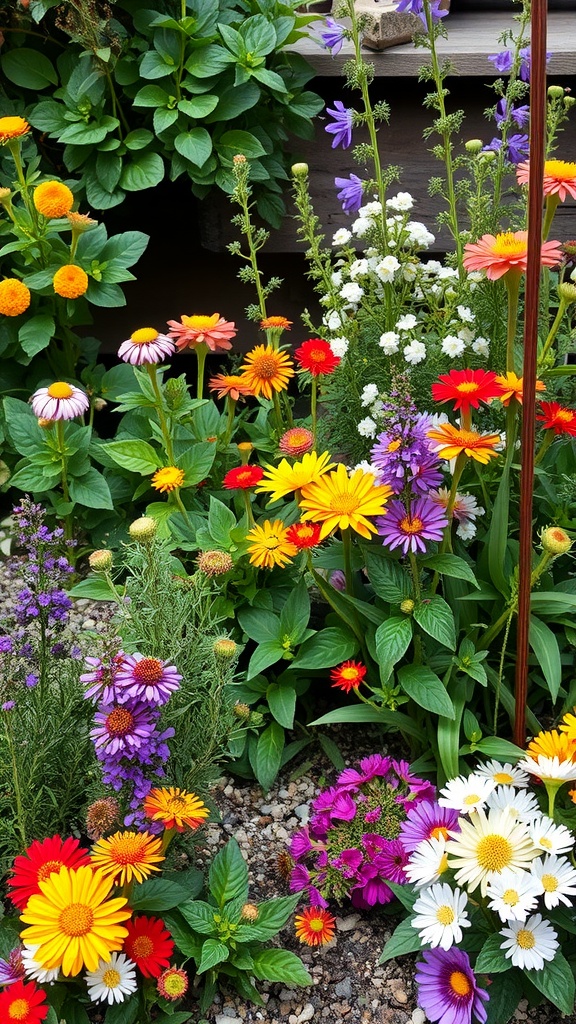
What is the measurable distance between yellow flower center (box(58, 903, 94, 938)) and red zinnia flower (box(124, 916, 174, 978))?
17 cm

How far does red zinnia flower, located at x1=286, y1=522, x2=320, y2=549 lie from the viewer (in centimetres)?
173

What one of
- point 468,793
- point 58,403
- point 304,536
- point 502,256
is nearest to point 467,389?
point 502,256

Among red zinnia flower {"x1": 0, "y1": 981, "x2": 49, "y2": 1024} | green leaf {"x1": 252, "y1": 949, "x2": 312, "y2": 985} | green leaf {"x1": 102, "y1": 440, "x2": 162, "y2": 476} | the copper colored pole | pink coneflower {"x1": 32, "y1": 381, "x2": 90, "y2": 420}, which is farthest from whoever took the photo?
green leaf {"x1": 102, "y1": 440, "x2": 162, "y2": 476}

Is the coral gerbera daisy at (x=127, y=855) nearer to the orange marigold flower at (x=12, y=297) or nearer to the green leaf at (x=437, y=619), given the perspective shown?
the green leaf at (x=437, y=619)

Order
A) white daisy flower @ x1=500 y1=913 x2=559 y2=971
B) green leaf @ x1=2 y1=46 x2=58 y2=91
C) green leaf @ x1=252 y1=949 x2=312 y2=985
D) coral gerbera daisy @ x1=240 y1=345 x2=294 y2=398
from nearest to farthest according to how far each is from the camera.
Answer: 1. white daisy flower @ x1=500 y1=913 x2=559 y2=971
2. green leaf @ x1=252 y1=949 x2=312 y2=985
3. coral gerbera daisy @ x1=240 y1=345 x2=294 y2=398
4. green leaf @ x1=2 y1=46 x2=58 y2=91

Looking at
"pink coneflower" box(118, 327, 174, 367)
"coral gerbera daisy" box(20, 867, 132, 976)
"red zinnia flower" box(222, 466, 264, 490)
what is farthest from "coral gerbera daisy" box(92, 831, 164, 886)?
"pink coneflower" box(118, 327, 174, 367)

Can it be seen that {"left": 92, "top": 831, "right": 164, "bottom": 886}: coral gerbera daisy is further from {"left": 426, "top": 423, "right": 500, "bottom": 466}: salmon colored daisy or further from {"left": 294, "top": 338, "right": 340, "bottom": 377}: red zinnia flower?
{"left": 294, "top": 338, "right": 340, "bottom": 377}: red zinnia flower

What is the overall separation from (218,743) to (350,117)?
133 centimetres

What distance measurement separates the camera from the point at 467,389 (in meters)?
1.61

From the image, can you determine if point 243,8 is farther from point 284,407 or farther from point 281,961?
point 281,961

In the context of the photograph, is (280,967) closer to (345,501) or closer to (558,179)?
(345,501)

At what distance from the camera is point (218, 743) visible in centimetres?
159

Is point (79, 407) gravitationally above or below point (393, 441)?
below

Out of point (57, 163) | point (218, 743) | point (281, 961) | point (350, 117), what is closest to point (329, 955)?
point (281, 961)
